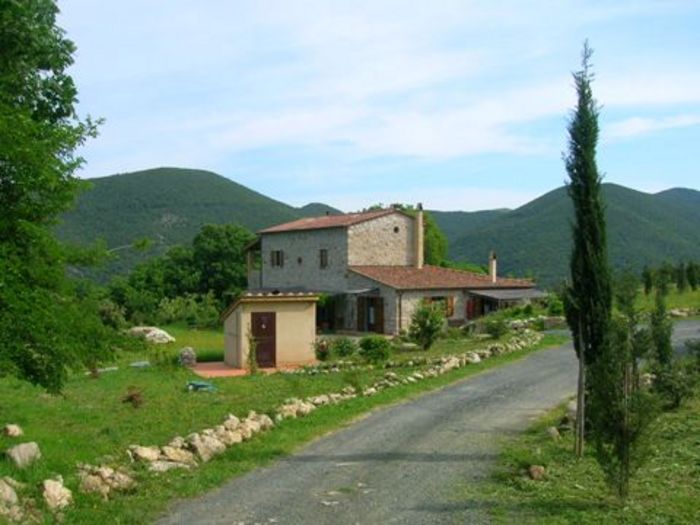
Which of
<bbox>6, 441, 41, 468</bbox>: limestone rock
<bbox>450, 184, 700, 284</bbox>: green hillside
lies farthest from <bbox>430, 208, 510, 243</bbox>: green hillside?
<bbox>6, 441, 41, 468</bbox>: limestone rock

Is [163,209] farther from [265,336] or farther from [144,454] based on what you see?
[144,454]

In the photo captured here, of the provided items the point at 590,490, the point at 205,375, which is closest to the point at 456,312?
the point at 205,375

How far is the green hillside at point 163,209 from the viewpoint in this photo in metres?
88.4

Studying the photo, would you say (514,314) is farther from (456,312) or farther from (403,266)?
(403,266)

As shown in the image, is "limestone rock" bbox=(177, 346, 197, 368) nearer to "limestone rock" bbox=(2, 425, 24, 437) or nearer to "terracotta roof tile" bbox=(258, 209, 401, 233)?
"limestone rock" bbox=(2, 425, 24, 437)

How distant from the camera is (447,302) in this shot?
38656mm

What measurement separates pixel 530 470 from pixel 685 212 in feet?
349

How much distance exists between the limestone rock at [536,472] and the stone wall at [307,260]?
30.7 metres

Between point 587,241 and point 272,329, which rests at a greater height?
point 587,241

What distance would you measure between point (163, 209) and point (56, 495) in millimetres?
92483

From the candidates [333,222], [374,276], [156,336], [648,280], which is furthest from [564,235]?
[156,336]

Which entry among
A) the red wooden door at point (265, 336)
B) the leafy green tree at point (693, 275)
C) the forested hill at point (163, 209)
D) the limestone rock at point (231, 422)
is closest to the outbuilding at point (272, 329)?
the red wooden door at point (265, 336)

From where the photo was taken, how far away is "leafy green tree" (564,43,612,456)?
1127 centimetres

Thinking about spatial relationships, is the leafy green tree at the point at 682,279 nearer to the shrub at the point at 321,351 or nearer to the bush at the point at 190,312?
the shrub at the point at 321,351
